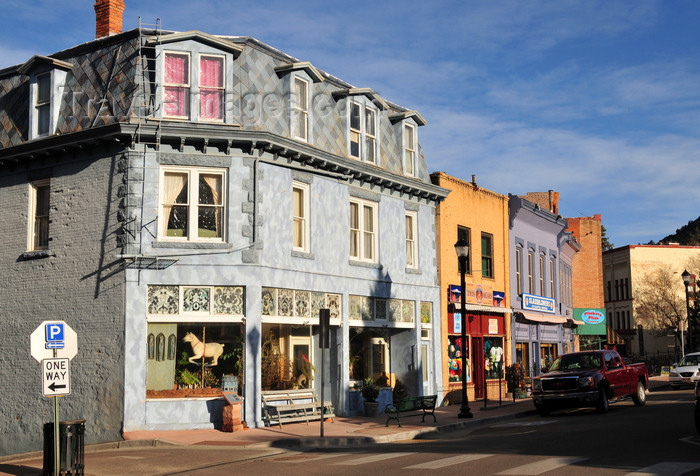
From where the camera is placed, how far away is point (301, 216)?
2414cm

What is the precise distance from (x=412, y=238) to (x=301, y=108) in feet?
23.1

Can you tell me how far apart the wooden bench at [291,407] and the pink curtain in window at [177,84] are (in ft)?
25.4

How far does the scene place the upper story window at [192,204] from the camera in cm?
2172


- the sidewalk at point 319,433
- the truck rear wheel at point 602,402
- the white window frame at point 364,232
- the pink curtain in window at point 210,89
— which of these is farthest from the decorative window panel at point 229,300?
the truck rear wheel at point 602,402

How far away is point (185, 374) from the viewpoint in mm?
21328

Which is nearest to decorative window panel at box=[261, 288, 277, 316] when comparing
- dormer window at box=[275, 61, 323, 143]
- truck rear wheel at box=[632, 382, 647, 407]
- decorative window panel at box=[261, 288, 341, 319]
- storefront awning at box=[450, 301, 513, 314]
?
decorative window panel at box=[261, 288, 341, 319]

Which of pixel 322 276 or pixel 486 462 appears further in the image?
pixel 322 276

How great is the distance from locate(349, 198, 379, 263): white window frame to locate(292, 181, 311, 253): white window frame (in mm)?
2384

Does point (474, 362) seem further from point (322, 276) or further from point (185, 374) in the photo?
point (185, 374)

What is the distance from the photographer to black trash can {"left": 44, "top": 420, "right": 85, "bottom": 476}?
1384 cm

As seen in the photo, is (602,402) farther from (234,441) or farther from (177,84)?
(177,84)

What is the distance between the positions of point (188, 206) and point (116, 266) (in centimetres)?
236

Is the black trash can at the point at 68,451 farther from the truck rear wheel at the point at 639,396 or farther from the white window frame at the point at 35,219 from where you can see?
the truck rear wheel at the point at 639,396

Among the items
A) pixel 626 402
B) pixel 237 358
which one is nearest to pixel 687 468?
pixel 237 358
